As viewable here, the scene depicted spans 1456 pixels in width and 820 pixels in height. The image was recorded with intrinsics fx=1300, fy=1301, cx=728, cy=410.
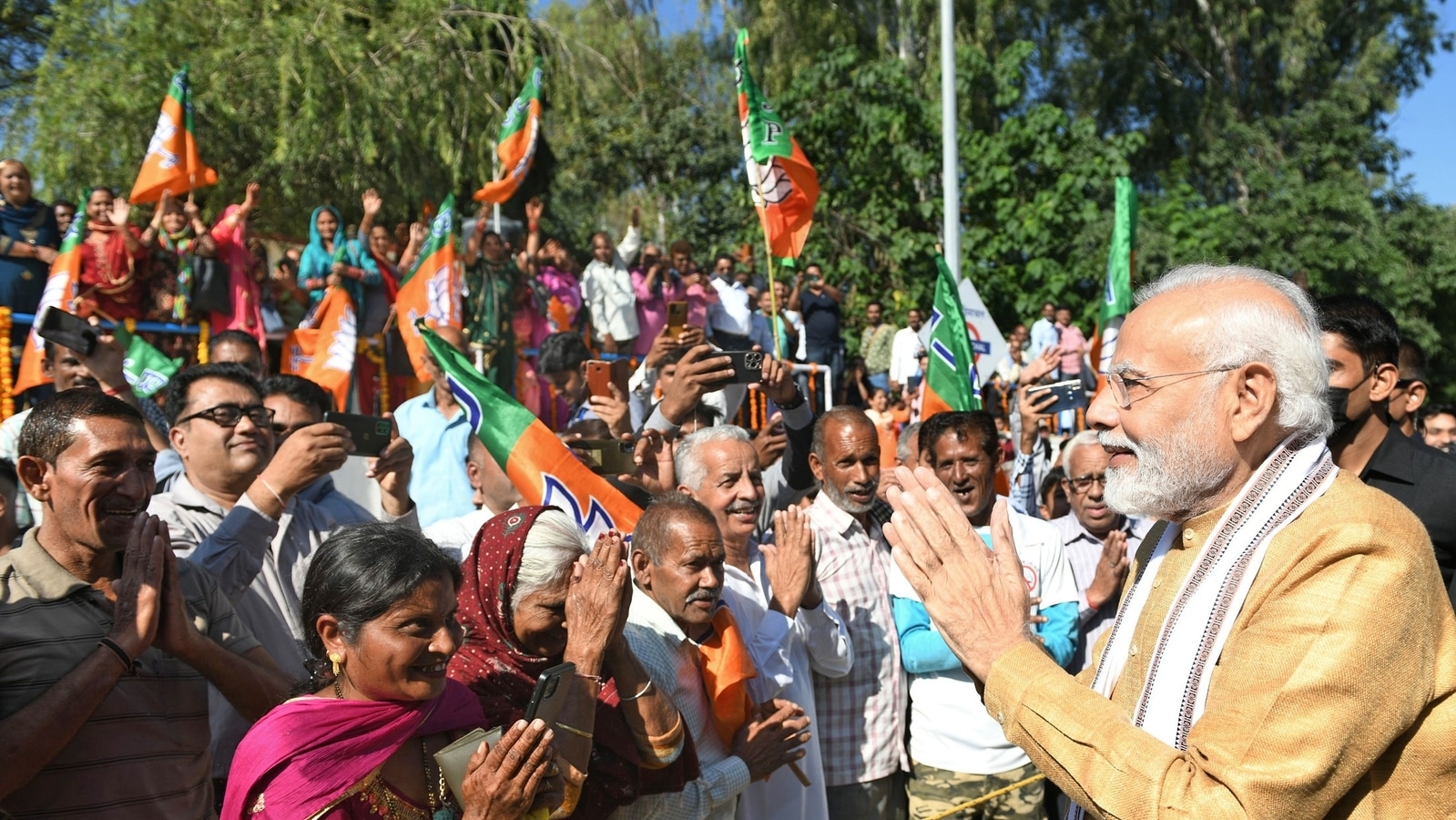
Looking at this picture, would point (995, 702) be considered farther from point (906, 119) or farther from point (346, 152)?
point (906, 119)

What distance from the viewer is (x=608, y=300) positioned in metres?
12.0

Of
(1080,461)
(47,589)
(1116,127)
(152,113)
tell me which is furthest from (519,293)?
(1116,127)

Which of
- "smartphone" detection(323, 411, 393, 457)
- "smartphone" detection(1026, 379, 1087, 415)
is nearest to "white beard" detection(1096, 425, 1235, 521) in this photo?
"smartphone" detection(323, 411, 393, 457)

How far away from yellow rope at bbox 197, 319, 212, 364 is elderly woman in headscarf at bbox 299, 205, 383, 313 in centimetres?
109

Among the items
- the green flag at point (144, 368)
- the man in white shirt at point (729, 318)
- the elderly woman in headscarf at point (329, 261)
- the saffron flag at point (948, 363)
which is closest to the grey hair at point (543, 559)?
the green flag at point (144, 368)

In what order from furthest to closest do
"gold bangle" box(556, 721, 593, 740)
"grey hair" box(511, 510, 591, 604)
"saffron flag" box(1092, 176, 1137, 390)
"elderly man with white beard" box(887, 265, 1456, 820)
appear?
"saffron flag" box(1092, 176, 1137, 390)
"grey hair" box(511, 510, 591, 604)
"gold bangle" box(556, 721, 593, 740)
"elderly man with white beard" box(887, 265, 1456, 820)

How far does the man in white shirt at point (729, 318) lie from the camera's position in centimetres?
1314

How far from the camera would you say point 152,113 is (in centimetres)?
1498

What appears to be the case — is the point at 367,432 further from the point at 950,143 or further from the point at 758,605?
the point at 950,143

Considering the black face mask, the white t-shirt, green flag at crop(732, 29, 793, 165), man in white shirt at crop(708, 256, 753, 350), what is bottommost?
the white t-shirt

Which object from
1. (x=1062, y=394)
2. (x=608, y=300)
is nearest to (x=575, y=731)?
(x=1062, y=394)

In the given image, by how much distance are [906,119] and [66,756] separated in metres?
16.8

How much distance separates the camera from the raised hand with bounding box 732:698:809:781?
4035 millimetres

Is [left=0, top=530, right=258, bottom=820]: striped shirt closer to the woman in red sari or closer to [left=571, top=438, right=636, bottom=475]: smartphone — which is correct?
[left=571, top=438, right=636, bottom=475]: smartphone
